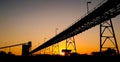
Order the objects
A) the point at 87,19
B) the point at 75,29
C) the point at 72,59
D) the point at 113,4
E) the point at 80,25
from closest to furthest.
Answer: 1. the point at 72,59
2. the point at 113,4
3. the point at 87,19
4. the point at 80,25
5. the point at 75,29

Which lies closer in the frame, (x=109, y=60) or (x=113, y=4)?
(x=109, y=60)

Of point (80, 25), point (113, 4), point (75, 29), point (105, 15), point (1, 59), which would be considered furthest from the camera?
point (75, 29)

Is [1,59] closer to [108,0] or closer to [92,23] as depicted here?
[108,0]

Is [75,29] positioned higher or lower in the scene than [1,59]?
higher

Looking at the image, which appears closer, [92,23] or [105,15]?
[105,15]

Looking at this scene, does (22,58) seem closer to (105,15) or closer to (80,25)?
(105,15)

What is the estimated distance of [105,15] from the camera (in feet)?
85.3

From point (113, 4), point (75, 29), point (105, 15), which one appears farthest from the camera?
point (75, 29)

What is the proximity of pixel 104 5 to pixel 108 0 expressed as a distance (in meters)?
1.12

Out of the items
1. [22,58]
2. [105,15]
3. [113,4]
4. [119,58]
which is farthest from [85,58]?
[105,15]

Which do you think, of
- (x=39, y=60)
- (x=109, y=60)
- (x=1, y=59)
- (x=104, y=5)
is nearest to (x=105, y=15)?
(x=104, y=5)

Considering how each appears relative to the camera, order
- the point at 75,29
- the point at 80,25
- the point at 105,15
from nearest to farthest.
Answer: the point at 105,15
the point at 80,25
the point at 75,29

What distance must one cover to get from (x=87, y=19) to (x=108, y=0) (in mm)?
6731

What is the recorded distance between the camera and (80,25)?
105 ft
